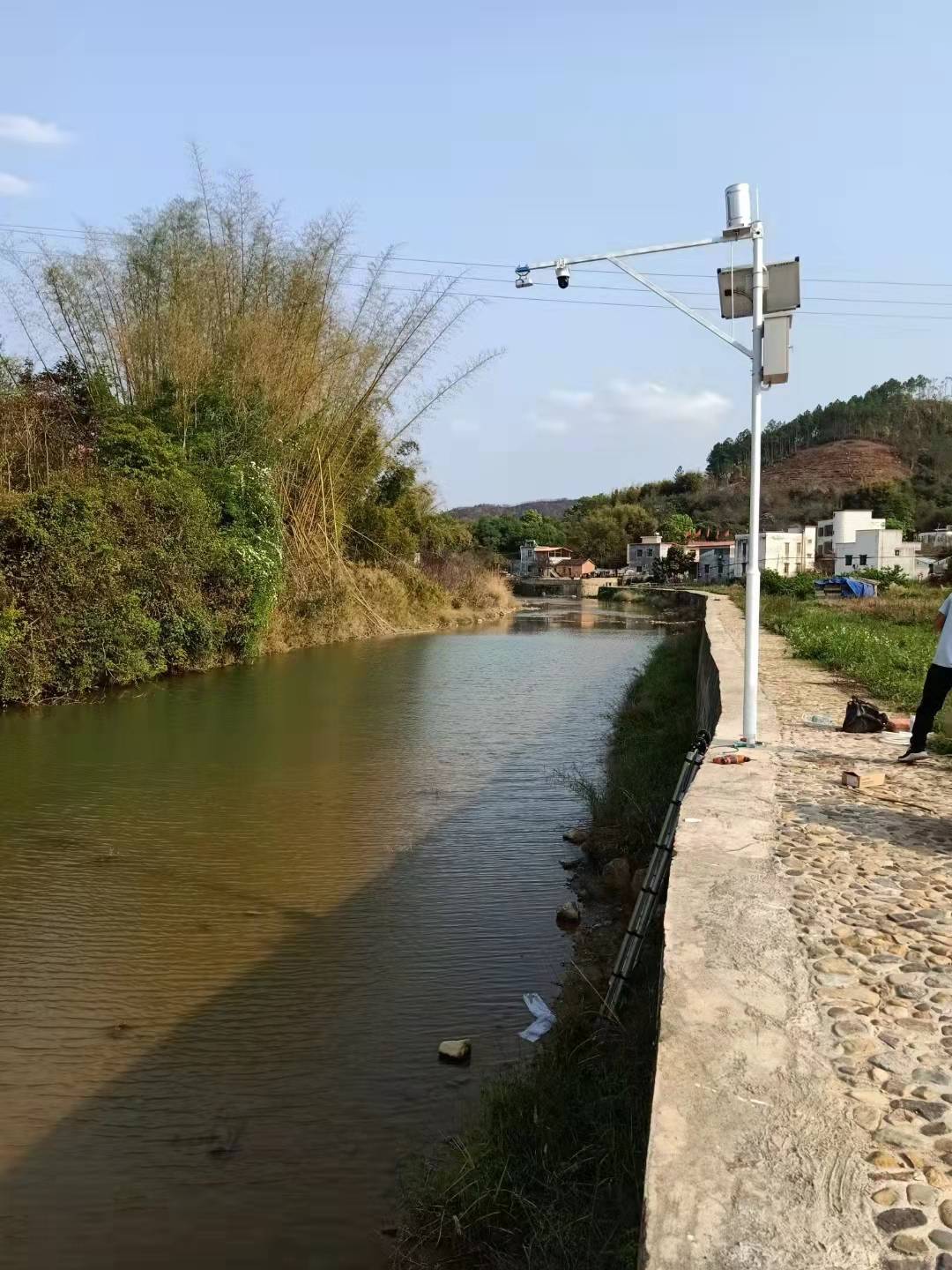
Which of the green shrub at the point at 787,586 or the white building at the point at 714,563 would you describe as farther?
the white building at the point at 714,563

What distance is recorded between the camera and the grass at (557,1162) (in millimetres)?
2605

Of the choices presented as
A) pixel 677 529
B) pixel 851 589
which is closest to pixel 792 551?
pixel 677 529

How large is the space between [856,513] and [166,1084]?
6412 centimetres

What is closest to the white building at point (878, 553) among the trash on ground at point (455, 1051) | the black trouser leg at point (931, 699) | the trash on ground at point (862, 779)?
the black trouser leg at point (931, 699)

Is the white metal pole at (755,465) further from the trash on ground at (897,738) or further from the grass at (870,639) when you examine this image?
the grass at (870,639)

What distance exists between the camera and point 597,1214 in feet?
8.70

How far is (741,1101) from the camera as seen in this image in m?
2.32

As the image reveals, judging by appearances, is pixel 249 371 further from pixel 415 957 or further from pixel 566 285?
pixel 415 957

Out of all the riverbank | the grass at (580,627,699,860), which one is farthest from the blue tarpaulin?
the riverbank

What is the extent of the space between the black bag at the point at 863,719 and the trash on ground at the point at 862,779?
1505mm

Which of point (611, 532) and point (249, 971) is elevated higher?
point (611, 532)

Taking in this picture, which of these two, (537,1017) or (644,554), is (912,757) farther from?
(644,554)

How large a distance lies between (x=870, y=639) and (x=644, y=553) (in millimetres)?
66117

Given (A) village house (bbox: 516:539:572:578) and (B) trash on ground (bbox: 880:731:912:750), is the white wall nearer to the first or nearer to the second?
(A) village house (bbox: 516:539:572:578)
